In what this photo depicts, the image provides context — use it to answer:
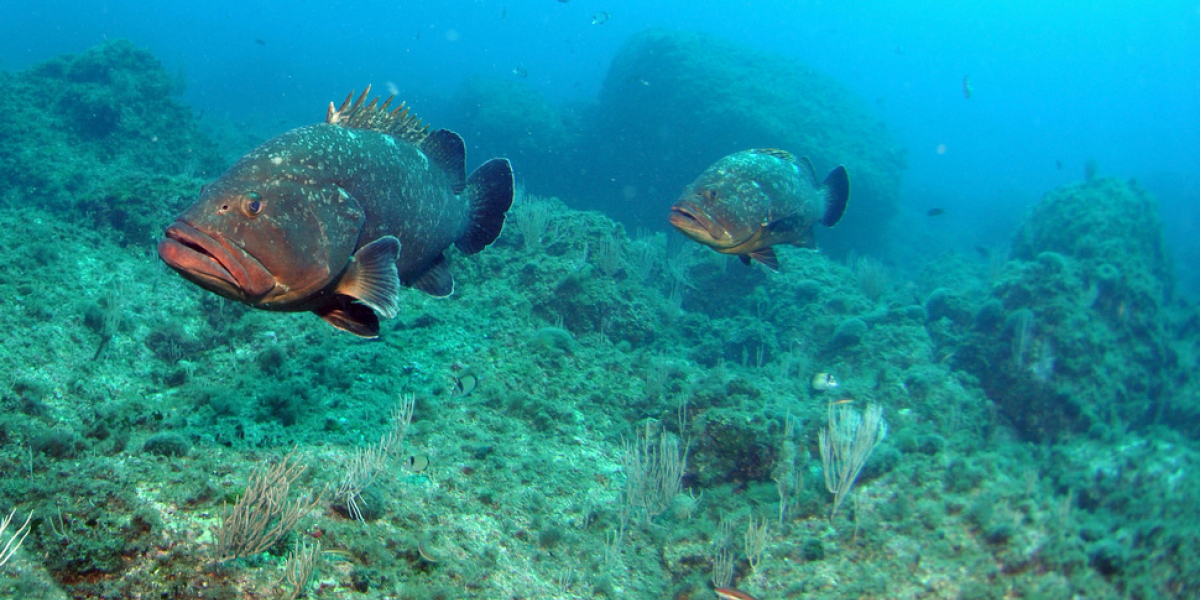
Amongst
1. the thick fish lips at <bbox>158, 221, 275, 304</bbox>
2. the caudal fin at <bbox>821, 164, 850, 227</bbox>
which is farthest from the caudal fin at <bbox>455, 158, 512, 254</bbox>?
the caudal fin at <bbox>821, 164, 850, 227</bbox>

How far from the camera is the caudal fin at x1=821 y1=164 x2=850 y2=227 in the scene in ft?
17.1

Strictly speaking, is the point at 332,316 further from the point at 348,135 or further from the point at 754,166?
the point at 754,166

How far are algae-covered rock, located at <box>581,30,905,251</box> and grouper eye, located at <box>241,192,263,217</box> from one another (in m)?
17.0

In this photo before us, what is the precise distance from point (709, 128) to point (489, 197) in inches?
668

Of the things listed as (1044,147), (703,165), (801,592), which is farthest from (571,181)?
(1044,147)

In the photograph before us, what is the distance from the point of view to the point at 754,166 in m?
4.75

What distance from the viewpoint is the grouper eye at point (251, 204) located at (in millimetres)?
2223

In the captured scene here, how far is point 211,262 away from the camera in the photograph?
207 cm

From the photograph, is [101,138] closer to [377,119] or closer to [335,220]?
[377,119]

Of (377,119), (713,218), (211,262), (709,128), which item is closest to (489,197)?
(377,119)

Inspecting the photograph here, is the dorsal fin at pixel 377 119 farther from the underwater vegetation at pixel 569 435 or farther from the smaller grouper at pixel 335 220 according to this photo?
the underwater vegetation at pixel 569 435

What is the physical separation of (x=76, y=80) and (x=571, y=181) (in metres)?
14.5

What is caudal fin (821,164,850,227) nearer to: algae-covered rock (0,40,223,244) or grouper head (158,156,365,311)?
grouper head (158,156,365,311)

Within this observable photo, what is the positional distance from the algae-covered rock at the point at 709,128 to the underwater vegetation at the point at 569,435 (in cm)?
995
